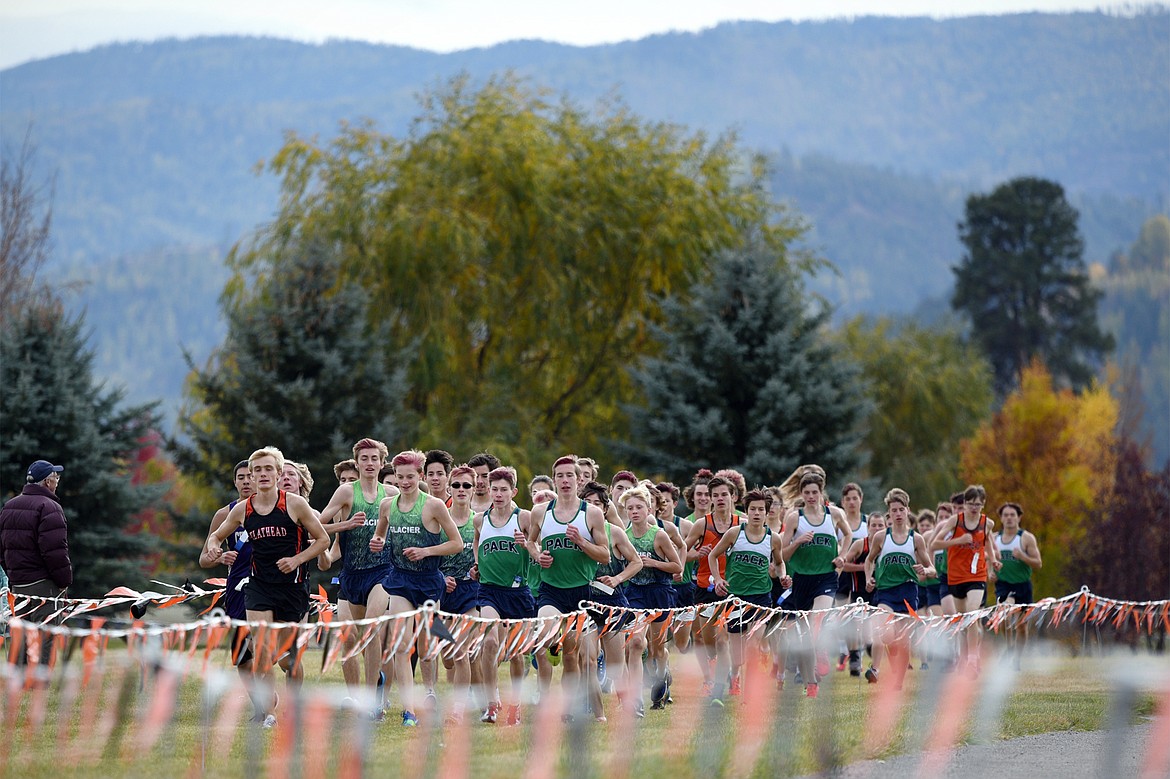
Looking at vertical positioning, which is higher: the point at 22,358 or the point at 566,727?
the point at 22,358

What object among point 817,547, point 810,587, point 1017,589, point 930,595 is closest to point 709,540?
point 817,547

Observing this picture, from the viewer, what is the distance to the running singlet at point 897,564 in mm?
16531

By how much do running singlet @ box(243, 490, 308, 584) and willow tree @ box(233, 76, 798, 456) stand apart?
19687 mm

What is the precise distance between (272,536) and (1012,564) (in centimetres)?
1067

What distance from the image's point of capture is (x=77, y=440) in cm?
2681

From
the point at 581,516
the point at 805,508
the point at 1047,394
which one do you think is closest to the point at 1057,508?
the point at 1047,394

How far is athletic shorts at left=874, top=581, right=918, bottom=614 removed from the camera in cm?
1652

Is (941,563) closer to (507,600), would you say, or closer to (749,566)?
(749,566)

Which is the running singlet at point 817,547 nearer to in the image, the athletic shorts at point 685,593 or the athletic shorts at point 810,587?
the athletic shorts at point 810,587

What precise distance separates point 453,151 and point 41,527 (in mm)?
20063

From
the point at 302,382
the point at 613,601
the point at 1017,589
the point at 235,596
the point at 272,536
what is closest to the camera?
the point at 272,536

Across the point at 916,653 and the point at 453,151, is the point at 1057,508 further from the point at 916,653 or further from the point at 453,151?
the point at 916,653

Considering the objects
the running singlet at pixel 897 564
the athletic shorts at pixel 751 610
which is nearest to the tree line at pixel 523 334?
the running singlet at pixel 897 564

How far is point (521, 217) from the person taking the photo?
1272 inches
